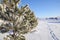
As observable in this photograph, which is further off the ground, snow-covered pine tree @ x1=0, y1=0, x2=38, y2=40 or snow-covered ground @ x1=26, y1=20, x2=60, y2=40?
snow-covered pine tree @ x1=0, y1=0, x2=38, y2=40

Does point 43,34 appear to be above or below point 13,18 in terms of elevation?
below

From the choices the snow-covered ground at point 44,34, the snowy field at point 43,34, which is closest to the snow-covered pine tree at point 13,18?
the snowy field at point 43,34

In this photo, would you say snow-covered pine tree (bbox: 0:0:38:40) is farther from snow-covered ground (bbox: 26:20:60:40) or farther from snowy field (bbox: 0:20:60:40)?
snow-covered ground (bbox: 26:20:60:40)

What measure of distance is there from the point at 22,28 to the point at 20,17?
0.97 m

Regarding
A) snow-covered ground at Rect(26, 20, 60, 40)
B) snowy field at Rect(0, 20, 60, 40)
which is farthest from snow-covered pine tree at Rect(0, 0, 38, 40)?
snow-covered ground at Rect(26, 20, 60, 40)

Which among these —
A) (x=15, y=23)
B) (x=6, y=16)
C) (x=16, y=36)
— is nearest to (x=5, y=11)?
(x=6, y=16)

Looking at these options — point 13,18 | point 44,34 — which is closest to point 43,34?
point 44,34

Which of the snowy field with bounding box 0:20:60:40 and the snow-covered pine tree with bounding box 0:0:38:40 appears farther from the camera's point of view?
the snowy field with bounding box 0:20:60:40

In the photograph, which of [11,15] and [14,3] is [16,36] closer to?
[11,15]

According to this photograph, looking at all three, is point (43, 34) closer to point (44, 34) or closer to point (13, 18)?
point (44, 34)

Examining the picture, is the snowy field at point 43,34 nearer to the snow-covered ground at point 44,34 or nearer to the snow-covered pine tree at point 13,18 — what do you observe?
the snow-covered ground at point 44,34

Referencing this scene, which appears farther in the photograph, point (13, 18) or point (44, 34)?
point (44, 34)

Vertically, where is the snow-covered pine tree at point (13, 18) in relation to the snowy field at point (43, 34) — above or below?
above

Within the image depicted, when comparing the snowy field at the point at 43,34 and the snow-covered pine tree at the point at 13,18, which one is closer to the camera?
the snow-covered pine tree at the point at 13,18
